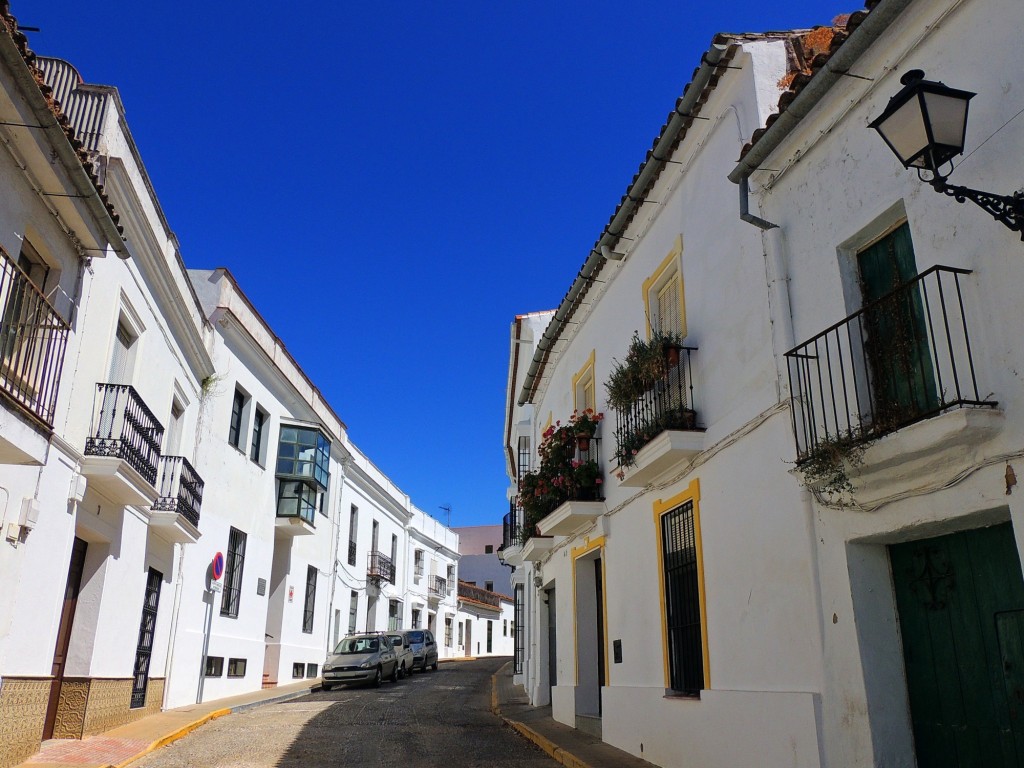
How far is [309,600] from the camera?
21.9 metres

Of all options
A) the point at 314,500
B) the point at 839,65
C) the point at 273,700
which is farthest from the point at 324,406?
the point at 839,65

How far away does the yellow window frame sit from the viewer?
734 cm

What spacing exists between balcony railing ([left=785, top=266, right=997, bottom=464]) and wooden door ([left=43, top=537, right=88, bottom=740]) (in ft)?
27.0

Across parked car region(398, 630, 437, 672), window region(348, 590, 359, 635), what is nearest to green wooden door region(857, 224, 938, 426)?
parked car region(398, 630, 437, 672)

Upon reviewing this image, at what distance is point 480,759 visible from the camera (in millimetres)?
9070

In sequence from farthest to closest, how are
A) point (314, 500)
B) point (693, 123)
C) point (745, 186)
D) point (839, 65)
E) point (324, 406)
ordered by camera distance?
point (324, 406), point (314, 500), point (693, 123), point (745, 186), point (839, 65)

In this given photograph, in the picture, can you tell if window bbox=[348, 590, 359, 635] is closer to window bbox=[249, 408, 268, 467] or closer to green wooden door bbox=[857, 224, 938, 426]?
window bbox=[249, 408, 268, 467]

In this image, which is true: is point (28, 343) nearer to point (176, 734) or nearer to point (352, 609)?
point (176, 734)

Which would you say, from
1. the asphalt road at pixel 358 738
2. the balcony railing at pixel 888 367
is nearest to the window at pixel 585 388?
the asphalt road at pixel 358 738

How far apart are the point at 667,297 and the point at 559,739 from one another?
534cm

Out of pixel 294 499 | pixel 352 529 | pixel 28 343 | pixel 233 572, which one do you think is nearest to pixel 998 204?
pixel 28 343

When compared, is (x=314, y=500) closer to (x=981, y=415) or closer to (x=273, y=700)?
(x=273, y=700)

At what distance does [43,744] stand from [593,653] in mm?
6596

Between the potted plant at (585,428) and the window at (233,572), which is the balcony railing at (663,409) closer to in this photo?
the potted plant at (585,428)
